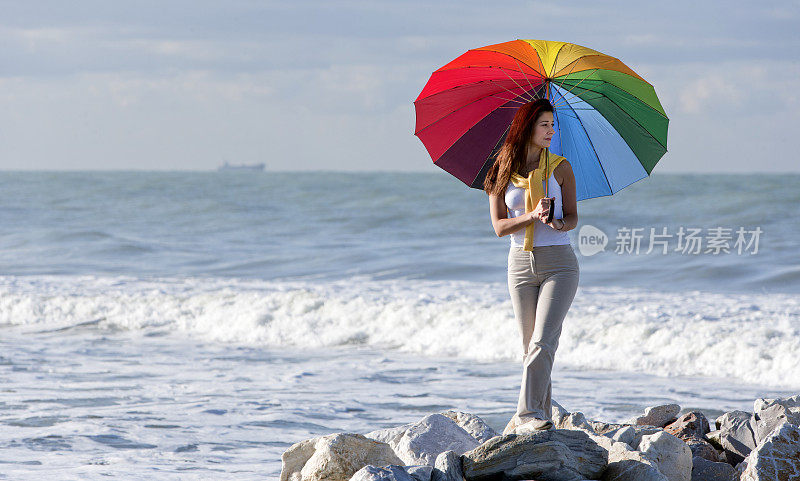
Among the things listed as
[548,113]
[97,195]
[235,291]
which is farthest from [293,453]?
[97,195]

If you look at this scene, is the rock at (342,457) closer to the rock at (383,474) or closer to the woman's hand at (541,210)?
the rock at (383,474)

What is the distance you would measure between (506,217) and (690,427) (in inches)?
65.1

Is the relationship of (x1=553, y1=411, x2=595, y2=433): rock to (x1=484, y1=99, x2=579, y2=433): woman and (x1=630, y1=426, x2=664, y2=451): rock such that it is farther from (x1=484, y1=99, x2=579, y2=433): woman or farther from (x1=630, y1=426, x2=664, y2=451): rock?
(x1=484, y1=99, x2=579, y2=433): woman

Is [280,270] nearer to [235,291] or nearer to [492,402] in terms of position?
[235,291]

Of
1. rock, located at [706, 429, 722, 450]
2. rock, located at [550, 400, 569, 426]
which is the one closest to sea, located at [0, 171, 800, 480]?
rock, located at [550, 400, 569, 426]

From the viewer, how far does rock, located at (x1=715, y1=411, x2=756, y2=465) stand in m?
4.51

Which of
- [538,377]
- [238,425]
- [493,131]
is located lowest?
[238,425]

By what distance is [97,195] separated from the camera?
32.7 meters

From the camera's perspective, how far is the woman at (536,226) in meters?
4.13

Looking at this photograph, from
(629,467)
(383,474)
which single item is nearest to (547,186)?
(629,467)

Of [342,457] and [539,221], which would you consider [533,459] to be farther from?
[539,221]

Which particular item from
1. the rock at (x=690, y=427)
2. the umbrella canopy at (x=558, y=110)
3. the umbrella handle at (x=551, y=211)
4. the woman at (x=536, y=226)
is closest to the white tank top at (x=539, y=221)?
the woman at (x=536, y=226)

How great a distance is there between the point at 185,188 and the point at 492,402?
101 feet

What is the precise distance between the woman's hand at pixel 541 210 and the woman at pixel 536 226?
1cm
